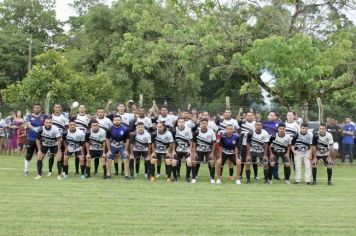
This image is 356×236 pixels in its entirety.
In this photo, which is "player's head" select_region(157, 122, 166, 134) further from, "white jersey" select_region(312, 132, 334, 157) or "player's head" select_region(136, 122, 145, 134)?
"white jersey" select_region(312, 132, 334, 157)

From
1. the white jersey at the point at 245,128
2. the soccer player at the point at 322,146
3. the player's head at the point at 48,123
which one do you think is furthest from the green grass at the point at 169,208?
the white jersey at the point at 245,128

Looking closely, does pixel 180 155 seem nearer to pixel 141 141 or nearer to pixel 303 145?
pixel 141 141

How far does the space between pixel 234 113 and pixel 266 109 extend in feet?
5.95

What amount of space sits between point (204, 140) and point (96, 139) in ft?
9.89

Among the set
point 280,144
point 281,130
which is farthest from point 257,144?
point 281,130

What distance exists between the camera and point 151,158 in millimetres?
15719

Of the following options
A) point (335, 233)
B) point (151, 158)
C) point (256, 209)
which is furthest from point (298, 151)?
point (335, 233)

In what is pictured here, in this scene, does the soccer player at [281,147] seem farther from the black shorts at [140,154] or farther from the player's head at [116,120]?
the player's head at [116,120]

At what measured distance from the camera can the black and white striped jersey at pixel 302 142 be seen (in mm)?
15797

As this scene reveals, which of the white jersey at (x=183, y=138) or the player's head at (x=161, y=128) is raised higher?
the player's head at (x=161, y=128)

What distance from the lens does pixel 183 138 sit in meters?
15.9

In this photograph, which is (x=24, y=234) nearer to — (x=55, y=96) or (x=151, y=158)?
(x=151, y=158)

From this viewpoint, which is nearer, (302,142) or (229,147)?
(229,147)

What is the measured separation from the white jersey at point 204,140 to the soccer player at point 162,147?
70 cm
